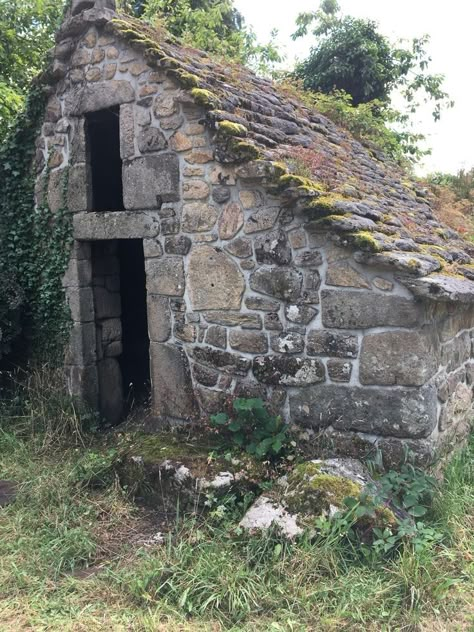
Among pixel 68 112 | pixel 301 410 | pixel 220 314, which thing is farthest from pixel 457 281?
pixel 68 112

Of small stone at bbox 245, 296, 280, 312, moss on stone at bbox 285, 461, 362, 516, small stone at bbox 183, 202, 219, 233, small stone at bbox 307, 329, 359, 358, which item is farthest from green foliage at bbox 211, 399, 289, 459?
small stone at bbox 183, 202, 219, 233

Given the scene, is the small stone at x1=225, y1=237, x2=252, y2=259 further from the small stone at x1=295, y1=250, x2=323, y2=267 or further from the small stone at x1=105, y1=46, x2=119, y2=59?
the small stone at x1=105, y1=46, x2=119, y2=59

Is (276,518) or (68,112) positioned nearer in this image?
(276,518)

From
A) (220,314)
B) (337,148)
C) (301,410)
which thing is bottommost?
(301,410)

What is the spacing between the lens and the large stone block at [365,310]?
3.90 metres

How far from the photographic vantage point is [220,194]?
466 cm

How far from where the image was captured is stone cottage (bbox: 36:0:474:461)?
4031 millimetres

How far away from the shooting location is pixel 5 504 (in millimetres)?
4387

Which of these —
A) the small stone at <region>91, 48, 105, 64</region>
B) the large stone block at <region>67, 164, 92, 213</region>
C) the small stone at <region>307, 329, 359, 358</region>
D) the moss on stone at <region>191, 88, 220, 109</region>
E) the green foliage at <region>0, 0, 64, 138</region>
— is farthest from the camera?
the green foliage at <region>0, 0, 64, 138</region>

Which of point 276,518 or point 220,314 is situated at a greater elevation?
point 220,314

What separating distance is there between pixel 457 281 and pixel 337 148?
2555mm

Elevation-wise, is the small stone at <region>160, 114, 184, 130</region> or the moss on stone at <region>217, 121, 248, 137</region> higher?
the small stone at <region>160, 114, 184, 130</region>

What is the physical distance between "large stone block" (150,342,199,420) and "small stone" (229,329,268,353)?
1.88ft

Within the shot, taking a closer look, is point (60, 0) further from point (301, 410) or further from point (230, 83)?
point (301, 410)
